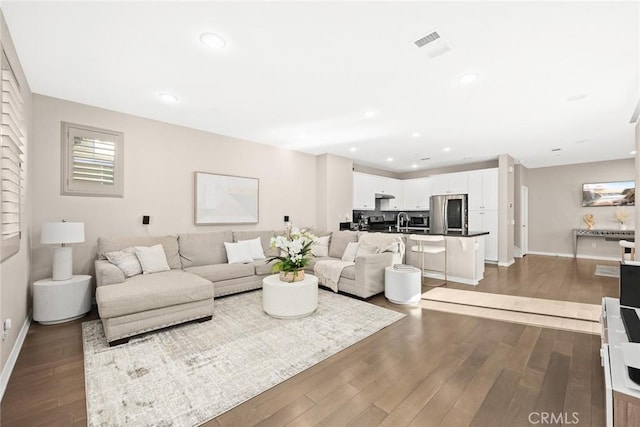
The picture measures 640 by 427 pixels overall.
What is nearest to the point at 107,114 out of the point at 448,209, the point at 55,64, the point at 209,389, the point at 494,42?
the point at 55,64

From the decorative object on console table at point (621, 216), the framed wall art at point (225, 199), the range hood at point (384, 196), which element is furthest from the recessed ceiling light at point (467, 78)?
the decorative object on console table at point (621, 216)

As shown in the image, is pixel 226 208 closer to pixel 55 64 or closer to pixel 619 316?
pixel 55 64

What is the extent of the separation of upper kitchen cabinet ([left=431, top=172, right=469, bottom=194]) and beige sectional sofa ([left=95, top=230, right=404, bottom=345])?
3.76 metres

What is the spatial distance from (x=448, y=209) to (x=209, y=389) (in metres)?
6.84

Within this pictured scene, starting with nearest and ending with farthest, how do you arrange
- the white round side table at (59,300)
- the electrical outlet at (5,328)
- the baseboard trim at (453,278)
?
the electrical outlet at (5,328) → the white round side table at (59,300) → the baseboard trim at (453,278)

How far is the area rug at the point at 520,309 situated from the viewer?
3.06m

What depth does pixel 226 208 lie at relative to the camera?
4824mm

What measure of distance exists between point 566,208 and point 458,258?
518cm

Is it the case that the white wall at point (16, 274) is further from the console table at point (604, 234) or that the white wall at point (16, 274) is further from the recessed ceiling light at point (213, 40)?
the console table at point (604, 234)

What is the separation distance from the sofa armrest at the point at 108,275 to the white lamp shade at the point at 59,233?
→ 400mm

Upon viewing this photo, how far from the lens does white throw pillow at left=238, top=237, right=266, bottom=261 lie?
458 cm

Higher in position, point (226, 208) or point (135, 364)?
point (226, 208)

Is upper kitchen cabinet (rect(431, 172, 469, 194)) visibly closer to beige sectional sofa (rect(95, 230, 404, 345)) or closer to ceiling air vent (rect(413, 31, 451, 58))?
beige sectional sofa (rect(95, 230, 404, 345))

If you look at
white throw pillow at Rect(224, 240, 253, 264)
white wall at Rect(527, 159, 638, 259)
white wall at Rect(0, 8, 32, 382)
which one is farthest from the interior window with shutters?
white wall at Rect(527, 159, 638, 259)
